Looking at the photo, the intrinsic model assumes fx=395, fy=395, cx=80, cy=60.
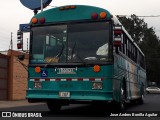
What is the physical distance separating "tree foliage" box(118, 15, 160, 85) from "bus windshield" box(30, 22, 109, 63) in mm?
68885

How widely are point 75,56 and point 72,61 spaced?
0.62 ft

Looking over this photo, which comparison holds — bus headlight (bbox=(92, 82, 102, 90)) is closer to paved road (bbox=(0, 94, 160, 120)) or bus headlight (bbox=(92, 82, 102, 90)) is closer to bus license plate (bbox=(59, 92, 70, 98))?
bus license plate (bbox=(59, 92, 70, 98))

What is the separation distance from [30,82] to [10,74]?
16656 millimetres

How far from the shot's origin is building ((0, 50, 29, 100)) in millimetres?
28500

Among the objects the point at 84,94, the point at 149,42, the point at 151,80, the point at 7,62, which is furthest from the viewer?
the point at 151,80

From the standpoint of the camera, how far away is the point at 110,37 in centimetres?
1260

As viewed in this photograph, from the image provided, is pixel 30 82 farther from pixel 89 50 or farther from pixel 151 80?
pixel 151 80

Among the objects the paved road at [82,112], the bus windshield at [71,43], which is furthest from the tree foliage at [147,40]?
the bus windshield at [71,43]

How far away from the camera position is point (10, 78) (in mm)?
29484

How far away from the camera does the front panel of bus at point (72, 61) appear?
12500 mm

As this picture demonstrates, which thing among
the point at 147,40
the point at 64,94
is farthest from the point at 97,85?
the point at 147,40

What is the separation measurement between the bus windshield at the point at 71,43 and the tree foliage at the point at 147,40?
68885 millimetres

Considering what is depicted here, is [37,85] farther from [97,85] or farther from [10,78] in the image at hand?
[10,78]

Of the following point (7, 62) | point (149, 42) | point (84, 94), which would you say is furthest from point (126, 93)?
point (149, 42)
